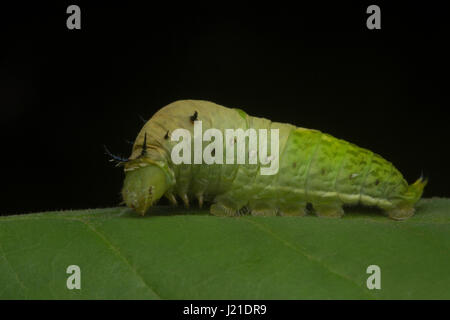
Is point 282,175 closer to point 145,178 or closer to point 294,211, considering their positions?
point 294,211

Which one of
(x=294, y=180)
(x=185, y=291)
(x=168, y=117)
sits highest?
(x=168, y=117)

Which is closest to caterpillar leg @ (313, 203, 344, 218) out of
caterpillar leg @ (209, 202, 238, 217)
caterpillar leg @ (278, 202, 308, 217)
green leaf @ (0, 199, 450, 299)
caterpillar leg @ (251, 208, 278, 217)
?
caterpillar leg @ (278, 202, 308, 217)

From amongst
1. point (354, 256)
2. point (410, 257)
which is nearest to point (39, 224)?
point (354, 256)

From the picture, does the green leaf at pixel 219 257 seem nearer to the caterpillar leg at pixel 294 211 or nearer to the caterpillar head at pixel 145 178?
the caterpillar head at pixel 145 178

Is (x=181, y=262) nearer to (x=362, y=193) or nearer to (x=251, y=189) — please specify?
(x=251, y=189)

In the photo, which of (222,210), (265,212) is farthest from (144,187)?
(265,212)
